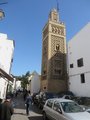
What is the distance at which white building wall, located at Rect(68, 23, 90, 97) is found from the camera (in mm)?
23041

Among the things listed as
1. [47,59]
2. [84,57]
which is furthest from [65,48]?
[84,57]

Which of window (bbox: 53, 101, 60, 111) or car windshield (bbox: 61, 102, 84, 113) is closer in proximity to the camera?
car windshield (bbox: 61, 102, 84, 113)

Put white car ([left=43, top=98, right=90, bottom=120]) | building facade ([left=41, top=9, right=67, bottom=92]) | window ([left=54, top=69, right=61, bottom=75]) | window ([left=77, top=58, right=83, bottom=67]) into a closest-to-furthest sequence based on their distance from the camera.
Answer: white car ([left=43, top=98, right=90, bottom=120])
window ([left=77, top=58, right=83, bottom=67])
building facade ([left=41, top=9, right=67, bottom=92])
window ([left=54, top=69, right=61, bottom=75])

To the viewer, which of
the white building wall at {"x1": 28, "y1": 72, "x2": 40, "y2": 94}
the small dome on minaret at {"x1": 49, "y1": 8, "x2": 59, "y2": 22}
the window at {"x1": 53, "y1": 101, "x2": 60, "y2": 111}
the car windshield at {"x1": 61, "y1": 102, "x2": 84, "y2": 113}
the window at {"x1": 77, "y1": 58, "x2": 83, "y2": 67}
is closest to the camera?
the car windshield at {"x1": 61, "y1": 102, "x2": 84, "y2": 113}

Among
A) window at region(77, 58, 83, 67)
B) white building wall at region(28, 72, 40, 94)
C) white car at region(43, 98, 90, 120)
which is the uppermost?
window at region(77, 58, 83, 67)

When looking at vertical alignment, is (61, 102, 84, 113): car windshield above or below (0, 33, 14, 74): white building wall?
below

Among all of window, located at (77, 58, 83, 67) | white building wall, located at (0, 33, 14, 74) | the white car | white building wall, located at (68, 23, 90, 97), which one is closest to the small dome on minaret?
white building wall, located at (68, 23, 90, 97)

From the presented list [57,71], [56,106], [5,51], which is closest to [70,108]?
[56,106]

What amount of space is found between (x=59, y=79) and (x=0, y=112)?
81.8ft

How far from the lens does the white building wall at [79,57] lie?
23041 millimetres

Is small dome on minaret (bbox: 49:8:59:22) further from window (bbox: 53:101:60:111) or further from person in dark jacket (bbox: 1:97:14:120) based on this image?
person in dark jacket (bbox: 1:97:14:120)

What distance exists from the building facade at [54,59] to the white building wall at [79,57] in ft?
10.6

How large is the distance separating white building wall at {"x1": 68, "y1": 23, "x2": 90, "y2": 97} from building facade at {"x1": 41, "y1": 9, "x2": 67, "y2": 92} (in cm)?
322

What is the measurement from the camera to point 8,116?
22.1 feet
